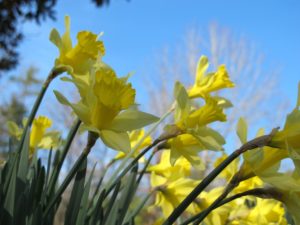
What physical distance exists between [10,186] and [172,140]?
0.32 m

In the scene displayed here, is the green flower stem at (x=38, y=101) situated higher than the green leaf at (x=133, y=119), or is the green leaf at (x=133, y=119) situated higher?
the green flower stem at (x=38, y=101)

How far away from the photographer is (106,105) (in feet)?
2.04

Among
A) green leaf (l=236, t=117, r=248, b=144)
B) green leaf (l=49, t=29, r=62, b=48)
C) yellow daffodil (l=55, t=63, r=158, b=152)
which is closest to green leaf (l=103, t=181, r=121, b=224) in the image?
yellow daffodil (l=55, t=63, r=158, b=152)

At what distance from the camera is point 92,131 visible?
0.62 metres

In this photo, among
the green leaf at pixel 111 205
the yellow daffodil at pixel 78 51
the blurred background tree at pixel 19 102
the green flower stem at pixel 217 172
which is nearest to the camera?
the green flower stem at pixel 217 172

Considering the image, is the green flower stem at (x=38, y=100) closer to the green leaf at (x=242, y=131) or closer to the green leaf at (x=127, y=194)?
the green leaf at (x=127, y=194)

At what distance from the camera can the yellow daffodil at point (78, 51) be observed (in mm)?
836

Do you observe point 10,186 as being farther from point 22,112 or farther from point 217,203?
point 22,112

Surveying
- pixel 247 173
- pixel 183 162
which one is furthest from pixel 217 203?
pixel 183 162

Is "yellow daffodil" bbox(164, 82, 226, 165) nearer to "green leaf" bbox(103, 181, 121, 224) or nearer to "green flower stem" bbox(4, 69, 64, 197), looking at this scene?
"green leaf" bbox(103, 181, 121, 224)

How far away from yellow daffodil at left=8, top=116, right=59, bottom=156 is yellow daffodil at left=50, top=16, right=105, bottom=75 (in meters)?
0.25

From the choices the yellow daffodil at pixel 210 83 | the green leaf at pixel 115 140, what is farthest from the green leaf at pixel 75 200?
the yellow daffodil at pixel 210 83

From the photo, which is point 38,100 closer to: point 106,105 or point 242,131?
point 106,105

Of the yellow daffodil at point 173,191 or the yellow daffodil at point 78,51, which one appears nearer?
the yellow daffodil at point 78,51
